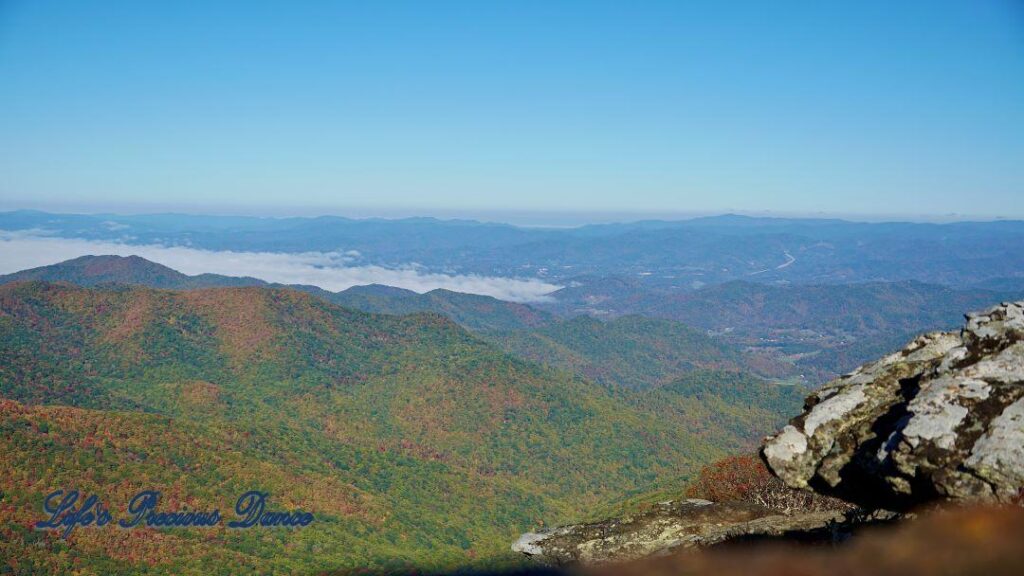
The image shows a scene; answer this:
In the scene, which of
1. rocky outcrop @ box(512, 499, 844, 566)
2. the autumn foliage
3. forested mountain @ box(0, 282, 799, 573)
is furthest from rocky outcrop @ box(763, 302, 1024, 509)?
forested mountain @ box(0, 282, 799, 573)

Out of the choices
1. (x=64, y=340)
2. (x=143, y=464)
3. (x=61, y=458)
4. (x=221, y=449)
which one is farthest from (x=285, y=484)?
(x=64, y=340)

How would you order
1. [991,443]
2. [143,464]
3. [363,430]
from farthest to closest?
[363,430] < [143,464] < [991,443]

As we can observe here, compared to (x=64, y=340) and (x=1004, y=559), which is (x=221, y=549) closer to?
(x=1004, y=559)

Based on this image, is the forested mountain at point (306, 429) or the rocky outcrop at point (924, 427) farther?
the forested mountain at point (306, 429)

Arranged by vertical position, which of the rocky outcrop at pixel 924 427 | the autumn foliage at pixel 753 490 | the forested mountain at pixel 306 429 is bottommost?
the forested mountain at pixel 306 429

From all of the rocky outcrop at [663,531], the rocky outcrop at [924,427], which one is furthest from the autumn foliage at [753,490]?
the rocky outcrop at [924,427]

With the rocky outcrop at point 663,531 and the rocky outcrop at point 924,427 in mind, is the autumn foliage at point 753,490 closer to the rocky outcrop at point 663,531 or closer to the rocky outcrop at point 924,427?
the rocky outcrop at point 663,531

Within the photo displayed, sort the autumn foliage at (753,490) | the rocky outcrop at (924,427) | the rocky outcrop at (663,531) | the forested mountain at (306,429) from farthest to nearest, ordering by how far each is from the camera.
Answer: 1. the forested mountain at (306,429)
2. the autumn foliage at (753,490)
3. the rocky outcrop at (663,531)
4. the rocky outcrop at (924,427)

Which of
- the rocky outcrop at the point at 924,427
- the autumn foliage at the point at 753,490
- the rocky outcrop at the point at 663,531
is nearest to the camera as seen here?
the rocky outcrop at the point at 924,427
